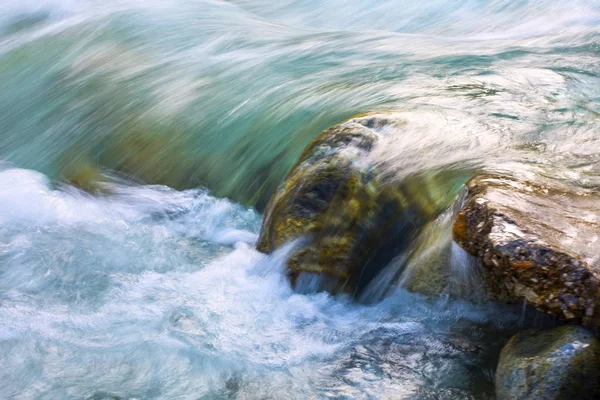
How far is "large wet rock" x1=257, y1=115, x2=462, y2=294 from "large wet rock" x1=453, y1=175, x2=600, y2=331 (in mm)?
817

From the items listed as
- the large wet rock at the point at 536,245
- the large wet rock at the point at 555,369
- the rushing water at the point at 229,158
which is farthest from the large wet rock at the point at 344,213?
the large wet rock at the point at 555,369

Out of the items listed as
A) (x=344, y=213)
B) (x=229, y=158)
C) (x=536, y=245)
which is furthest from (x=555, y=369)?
(x=229, y=158)

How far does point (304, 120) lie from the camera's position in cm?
696

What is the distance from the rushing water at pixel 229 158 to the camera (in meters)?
4.30

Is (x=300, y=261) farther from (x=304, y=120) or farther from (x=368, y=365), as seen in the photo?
(x=304, y=120)

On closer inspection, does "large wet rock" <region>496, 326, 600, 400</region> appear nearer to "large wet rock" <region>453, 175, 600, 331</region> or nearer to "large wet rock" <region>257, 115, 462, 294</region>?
"large wet rock" <region>453, 175, 600, 331</region>

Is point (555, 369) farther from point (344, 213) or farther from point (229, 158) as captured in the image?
point (229, 158)

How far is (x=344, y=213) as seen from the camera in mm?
5047

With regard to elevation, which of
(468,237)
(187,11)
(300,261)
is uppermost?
(187,11)

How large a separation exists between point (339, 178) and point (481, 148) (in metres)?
1.27

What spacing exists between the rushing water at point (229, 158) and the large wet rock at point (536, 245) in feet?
1.46

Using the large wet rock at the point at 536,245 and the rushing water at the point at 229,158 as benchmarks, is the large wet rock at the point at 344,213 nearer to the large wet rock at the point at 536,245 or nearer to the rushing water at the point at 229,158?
the rushing water at the point at 229,158

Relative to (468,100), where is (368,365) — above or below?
below

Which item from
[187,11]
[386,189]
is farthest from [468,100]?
[187,11]
